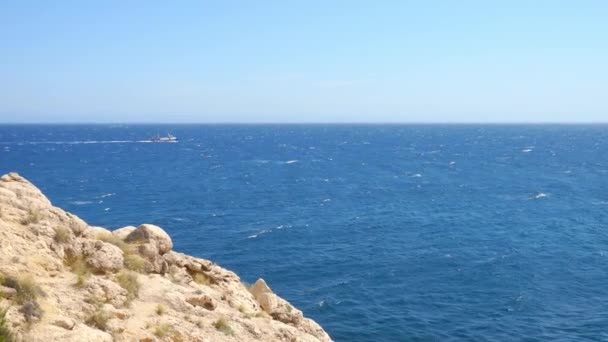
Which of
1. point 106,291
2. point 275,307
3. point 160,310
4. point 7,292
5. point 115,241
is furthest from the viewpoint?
point 275,307

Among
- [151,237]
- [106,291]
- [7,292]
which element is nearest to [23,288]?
[7,292]

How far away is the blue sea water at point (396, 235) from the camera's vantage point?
38.8 meters

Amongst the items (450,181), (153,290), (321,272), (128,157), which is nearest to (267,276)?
(321,272)

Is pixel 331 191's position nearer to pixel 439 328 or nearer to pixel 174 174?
pixel 174 174

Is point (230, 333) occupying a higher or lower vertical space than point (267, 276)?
higher

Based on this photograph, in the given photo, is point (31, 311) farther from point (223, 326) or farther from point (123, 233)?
point (123, 233)

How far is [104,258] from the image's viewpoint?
17.5 m

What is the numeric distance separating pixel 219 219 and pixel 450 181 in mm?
50848

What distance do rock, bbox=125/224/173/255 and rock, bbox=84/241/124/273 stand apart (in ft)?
7.79

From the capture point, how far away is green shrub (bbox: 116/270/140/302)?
16641 millimetres

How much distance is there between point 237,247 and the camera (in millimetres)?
53969

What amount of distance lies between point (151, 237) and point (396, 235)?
42370 millimetres

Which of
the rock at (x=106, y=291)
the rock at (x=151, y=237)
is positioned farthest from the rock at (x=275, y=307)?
the rock at (x=106, y=291)

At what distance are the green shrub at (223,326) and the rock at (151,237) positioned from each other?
511 cm
